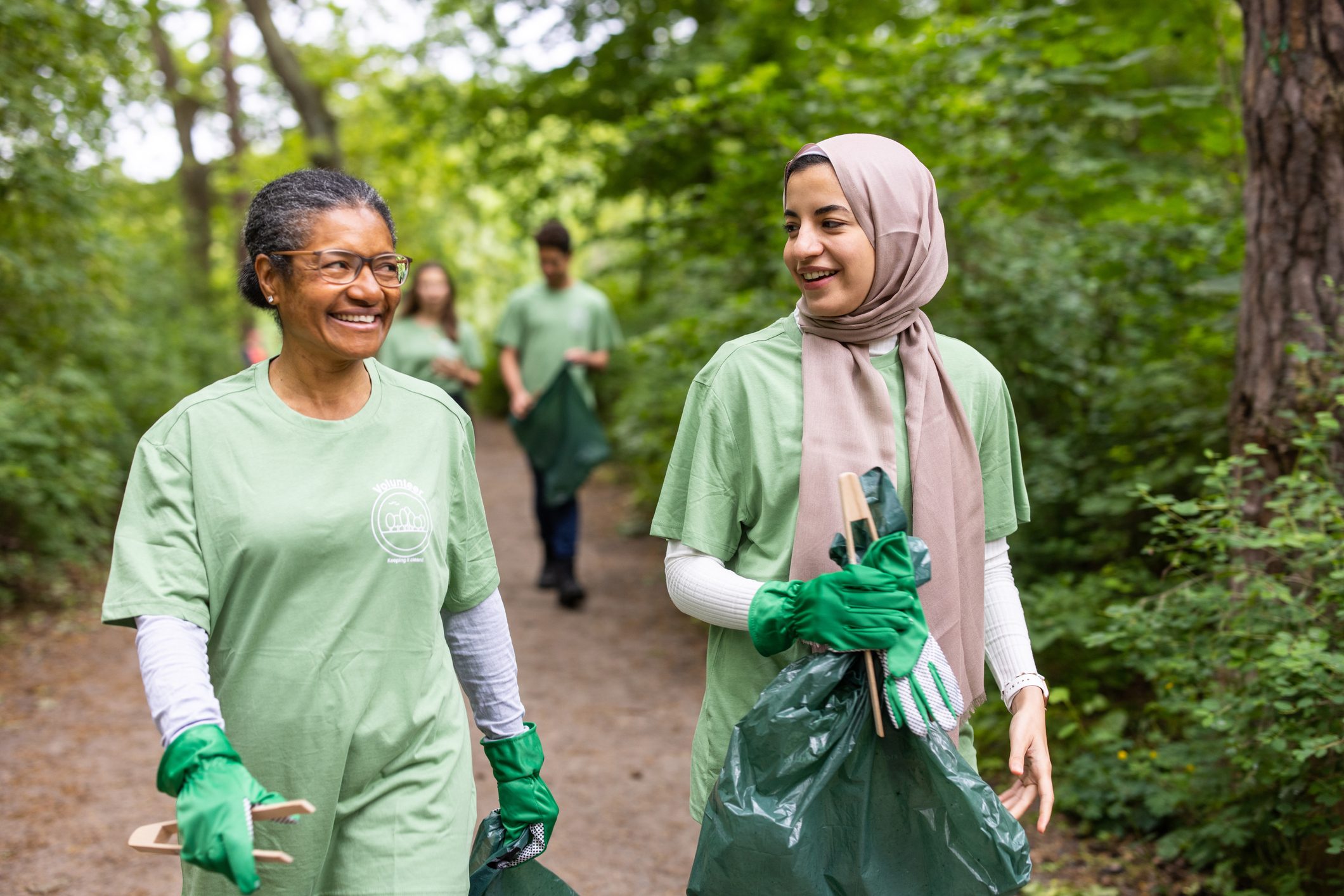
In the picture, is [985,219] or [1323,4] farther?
[985,219]

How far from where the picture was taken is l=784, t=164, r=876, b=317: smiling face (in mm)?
2143

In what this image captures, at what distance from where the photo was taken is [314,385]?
2.11m

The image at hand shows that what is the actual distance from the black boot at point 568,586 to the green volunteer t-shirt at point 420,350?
1.24m

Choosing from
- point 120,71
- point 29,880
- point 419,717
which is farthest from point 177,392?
point 419,717

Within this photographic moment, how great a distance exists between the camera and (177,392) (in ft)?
36.0

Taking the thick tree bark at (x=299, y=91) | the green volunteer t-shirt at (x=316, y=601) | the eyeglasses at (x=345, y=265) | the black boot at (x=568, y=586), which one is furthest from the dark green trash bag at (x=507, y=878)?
the thick tree bark at (x=299, y=91)

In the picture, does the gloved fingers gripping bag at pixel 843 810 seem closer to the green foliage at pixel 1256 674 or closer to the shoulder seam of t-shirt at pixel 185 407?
the shoulder seam of t-shirt at pixel 185 407

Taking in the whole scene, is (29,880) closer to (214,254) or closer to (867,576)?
(867,576)

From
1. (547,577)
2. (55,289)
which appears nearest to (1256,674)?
(547,577)

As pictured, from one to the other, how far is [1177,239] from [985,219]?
3.23 feet

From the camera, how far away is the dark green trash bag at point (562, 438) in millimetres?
7039

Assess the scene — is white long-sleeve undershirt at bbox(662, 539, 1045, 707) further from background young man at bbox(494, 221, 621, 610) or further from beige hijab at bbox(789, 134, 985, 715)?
background young man at bbox(494, 221, 621, 610)

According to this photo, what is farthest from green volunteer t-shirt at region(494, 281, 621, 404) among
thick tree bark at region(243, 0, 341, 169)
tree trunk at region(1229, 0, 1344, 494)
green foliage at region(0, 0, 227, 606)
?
thick tree bark at region(243, 0, 341, 169)

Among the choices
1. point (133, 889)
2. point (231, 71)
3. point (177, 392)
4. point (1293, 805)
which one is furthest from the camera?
point (231, 71)
